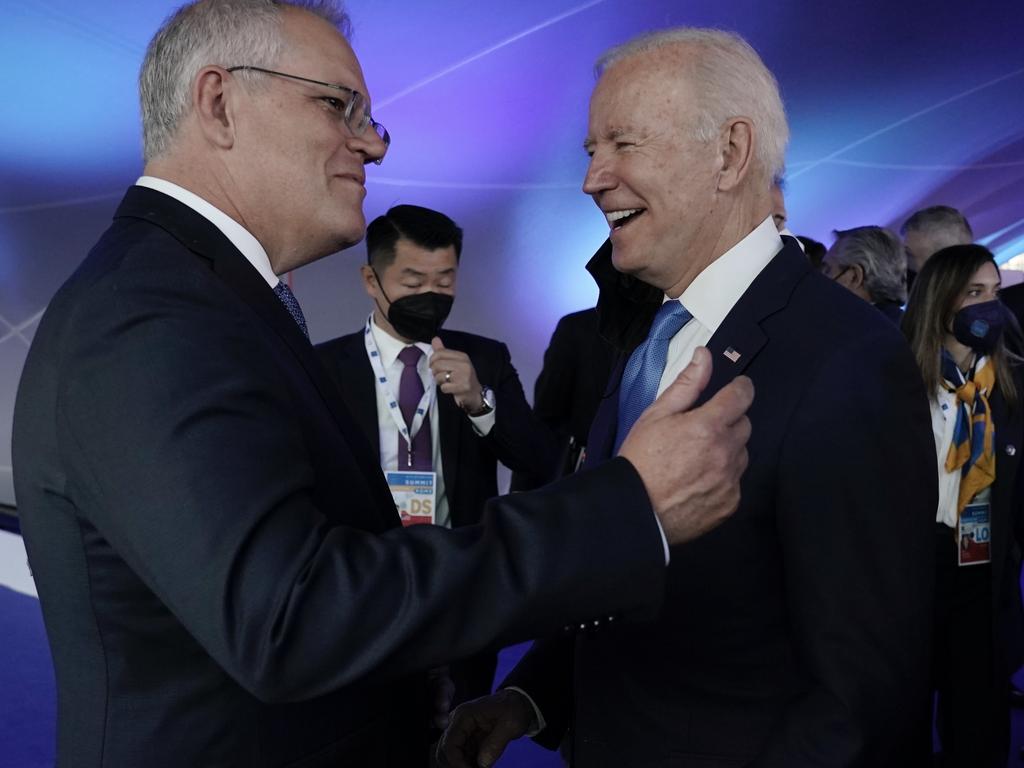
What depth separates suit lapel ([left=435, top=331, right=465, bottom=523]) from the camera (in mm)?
2980

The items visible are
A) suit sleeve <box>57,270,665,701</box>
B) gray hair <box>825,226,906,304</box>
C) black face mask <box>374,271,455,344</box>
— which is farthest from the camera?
gray hair <box>825,226,906,304</box>

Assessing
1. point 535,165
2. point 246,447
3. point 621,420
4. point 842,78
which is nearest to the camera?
point 246,447

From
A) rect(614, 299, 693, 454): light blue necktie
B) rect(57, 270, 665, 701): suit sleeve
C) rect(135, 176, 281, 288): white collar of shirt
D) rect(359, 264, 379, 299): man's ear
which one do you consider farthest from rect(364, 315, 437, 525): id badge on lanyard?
rect(57, 270, 665, 701): suit sleeve

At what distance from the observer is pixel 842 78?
7.80 meters

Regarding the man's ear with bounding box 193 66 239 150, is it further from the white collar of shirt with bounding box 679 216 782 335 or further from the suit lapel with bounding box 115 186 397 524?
the white collar of shirt with bounding box 679 216 782 335

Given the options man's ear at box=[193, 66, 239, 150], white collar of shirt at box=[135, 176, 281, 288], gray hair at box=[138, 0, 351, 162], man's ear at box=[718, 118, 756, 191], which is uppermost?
gray hair at box=[138, 0, 351, 162]

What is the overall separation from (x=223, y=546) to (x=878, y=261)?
3.53 meters

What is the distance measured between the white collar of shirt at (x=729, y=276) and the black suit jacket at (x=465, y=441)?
5.02 feet

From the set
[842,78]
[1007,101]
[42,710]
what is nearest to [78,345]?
[42,710]

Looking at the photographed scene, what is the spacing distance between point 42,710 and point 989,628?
11.7 feet

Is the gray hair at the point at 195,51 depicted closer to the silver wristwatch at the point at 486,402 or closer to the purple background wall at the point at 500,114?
the silver wristwatch at the point at 486,402

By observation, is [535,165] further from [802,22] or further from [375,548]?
[375,548]

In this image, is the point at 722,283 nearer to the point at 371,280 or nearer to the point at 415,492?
the point at 415,492

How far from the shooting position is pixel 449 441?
3.01m
